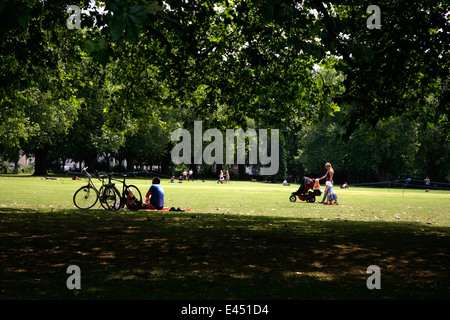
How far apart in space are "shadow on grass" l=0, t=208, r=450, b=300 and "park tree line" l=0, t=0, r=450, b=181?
2.41 metres

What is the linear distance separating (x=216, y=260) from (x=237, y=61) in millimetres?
8666

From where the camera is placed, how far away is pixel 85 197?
49.6 ft

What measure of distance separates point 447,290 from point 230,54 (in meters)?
10.6

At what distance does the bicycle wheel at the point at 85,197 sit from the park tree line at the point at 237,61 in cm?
236

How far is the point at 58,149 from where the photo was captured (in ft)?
188

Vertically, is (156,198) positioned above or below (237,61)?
below
